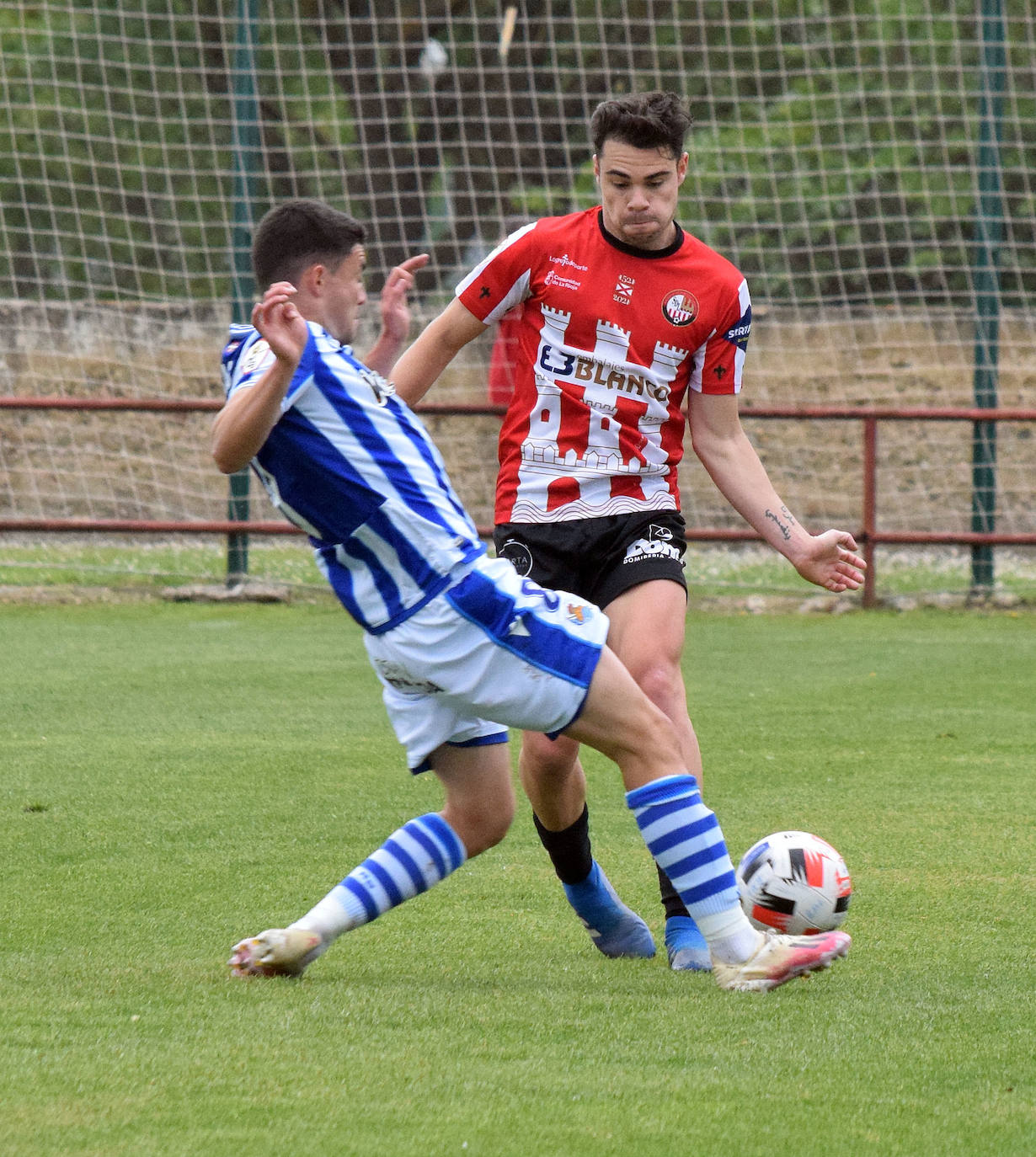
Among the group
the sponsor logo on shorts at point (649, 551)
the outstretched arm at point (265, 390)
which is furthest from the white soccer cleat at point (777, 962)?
the outstretched arm at point (265, 390)

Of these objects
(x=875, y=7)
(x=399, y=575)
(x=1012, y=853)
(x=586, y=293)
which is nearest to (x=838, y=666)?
(x=1012, y=853)

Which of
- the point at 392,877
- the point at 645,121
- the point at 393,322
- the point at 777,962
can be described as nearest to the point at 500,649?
the point at 392,877

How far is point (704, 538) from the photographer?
1093 cm

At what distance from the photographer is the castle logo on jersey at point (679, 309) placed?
13.6 ft

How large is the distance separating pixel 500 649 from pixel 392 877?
0.57 meters

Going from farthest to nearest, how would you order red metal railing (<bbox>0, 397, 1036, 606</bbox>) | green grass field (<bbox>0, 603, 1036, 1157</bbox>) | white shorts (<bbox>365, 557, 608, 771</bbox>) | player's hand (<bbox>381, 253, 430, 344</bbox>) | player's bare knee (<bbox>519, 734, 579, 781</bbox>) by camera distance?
red metal railing (<bbox>0, 397, 1036, 606</bbox>), player's bare knee (<bbox>519, 734, 579, 781</bbox>), player's hand (<bbox>381, 253, 430, 344</bbox>), white shorts (<bbox>365, 557, 608, 771</bbox>), green grass field (<bbox>0, 603, 1036, 1157</bbox>)

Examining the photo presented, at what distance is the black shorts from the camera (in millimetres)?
4090

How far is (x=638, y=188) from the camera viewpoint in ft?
13.2

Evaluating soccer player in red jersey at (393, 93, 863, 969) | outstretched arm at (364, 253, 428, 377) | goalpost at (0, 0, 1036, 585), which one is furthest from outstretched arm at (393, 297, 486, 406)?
goalpost at (0, 0, 1036, 585)

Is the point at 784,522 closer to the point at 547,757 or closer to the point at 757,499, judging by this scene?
the point at 757,499

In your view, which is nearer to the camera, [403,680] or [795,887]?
[403,680]

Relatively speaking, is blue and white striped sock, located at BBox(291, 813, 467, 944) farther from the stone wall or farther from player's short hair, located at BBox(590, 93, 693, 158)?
the stone wall

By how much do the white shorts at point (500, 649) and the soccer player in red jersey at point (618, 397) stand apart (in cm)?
63

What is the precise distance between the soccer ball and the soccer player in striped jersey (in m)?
0.25
